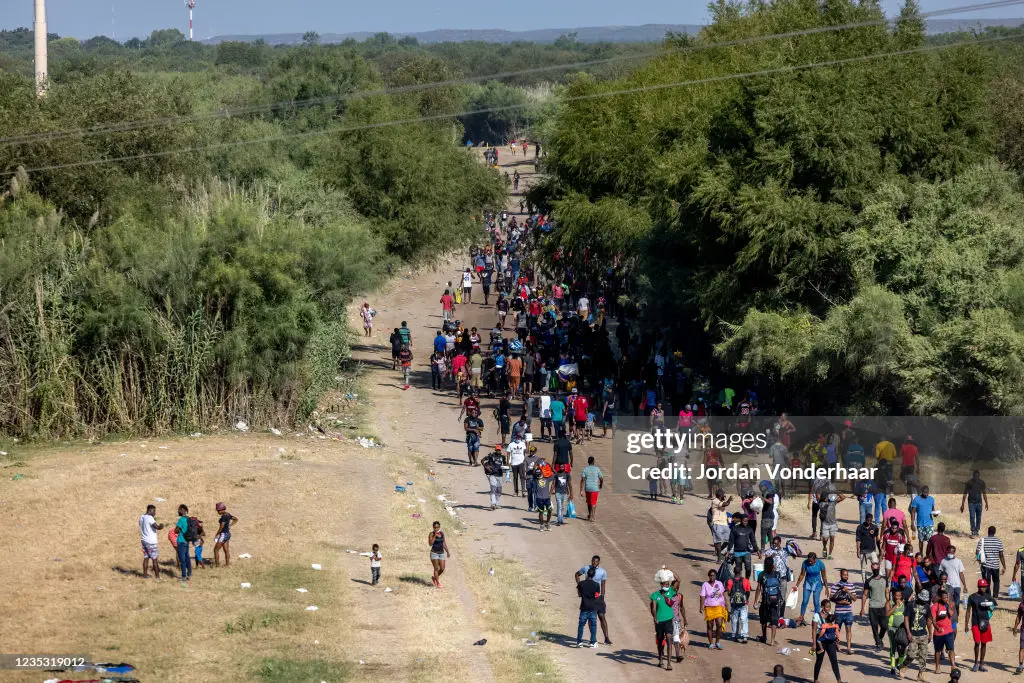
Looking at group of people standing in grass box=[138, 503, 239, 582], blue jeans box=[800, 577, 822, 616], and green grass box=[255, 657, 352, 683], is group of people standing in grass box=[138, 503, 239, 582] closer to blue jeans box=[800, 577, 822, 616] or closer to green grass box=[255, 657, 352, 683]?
green grass box=[255, 657, 352, 683]

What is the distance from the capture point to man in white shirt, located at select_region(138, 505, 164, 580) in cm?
2009

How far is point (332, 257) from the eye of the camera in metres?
33.2

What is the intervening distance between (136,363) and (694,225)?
551 inches

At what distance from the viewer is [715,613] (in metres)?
18.5

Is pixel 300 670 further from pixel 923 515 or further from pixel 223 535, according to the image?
pixel 923 515

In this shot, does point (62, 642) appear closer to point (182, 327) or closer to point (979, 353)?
point (182, 327)

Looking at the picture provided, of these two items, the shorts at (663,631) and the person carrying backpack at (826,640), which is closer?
the person carrying backpack at (826,640)

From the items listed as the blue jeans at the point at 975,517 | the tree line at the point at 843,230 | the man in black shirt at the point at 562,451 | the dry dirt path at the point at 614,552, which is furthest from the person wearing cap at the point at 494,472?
the blue jeans at the point at 975,517

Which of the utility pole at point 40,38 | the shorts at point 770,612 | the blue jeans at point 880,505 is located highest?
the utility pole at point 40,38

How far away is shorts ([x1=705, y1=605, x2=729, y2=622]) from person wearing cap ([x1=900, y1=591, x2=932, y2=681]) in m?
2.36

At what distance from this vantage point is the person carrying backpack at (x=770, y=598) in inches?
736

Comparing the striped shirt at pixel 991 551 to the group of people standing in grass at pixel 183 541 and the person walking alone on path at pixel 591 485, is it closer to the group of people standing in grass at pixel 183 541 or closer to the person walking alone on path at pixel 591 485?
the person walking alone on path at pixel 591 485

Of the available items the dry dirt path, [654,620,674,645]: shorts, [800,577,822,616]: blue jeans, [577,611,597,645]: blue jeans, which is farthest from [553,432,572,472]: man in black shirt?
[654,620,674,645]: shorts

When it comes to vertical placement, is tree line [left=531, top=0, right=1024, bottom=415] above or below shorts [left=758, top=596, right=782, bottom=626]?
above
